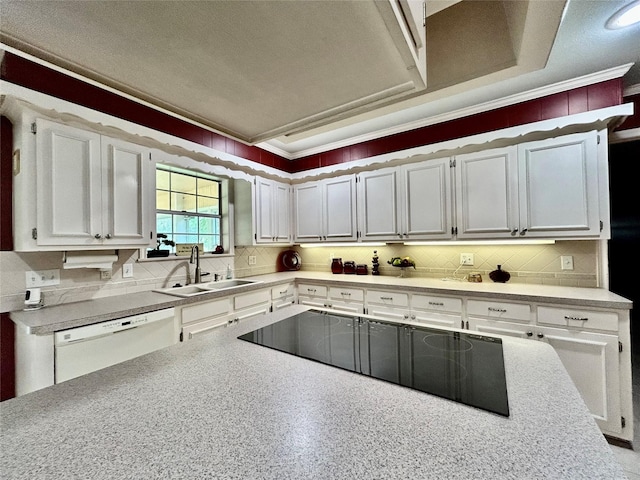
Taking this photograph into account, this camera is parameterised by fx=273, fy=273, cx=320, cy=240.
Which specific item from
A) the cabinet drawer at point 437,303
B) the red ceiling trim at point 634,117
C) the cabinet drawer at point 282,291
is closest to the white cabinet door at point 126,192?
the cabinet drawer at point 282,291

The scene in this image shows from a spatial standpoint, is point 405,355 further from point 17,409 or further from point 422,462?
point 17,409

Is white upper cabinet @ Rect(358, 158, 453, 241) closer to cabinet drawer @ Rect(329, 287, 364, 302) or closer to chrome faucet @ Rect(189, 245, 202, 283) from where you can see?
cabinet drawer @ Rect(329, 287, 364, 302)

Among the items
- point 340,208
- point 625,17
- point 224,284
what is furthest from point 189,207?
point 625,17

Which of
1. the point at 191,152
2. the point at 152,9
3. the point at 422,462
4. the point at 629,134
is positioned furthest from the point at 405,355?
the point at 629,134

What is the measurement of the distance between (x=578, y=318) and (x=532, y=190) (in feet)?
3.33

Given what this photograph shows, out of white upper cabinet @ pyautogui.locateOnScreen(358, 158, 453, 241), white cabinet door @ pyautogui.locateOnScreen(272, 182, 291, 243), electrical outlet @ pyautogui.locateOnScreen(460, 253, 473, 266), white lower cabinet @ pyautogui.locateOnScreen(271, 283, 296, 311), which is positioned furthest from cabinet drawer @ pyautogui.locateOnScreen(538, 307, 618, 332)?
white cabinet door @ pyautogui.locateOnScreen(272, 182, 291, 243)

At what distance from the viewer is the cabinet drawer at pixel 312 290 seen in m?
3.02

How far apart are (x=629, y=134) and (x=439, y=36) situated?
2583 mm

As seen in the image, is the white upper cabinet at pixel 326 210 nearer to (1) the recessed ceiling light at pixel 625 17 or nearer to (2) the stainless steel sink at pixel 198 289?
(2) the stainless steel sink at pixel 198 289

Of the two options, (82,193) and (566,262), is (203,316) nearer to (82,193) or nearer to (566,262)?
(82,193)

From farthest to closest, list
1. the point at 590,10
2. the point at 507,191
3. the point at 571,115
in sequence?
the point at 507,191 → the point at 571,115 → the point at 590,10

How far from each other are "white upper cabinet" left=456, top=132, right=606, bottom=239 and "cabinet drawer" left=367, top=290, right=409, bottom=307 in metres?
0.79

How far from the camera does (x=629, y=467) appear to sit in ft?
5.42

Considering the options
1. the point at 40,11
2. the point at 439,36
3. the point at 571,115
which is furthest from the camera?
the point at 571,115
